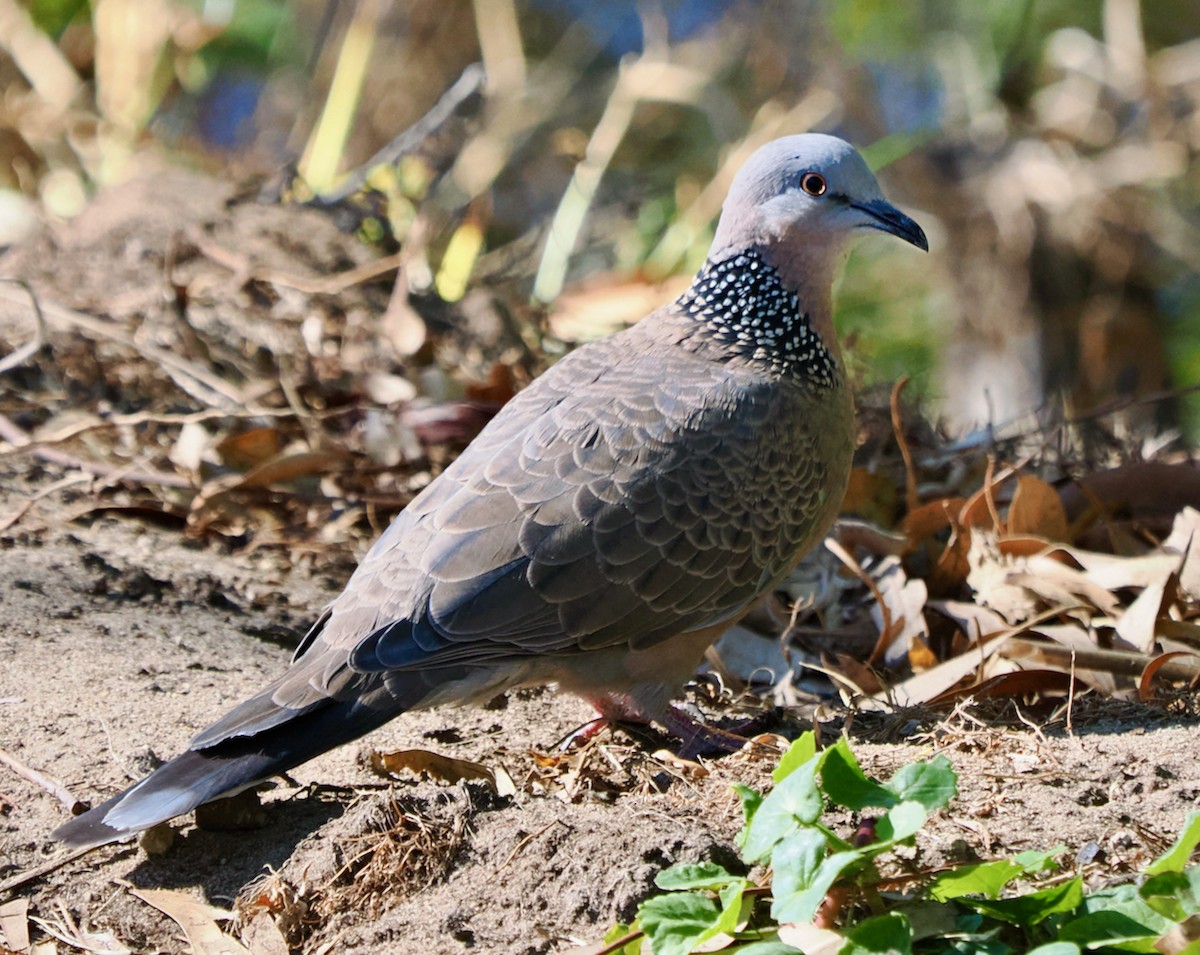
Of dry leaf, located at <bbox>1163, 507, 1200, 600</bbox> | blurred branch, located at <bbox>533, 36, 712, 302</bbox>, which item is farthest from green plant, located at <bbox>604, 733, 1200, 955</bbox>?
blurred branch, located at <bbox>533, 36, 712, 302</bbox>

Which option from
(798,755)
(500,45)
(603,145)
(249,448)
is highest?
(500,45)

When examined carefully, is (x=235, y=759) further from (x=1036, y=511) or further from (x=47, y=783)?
(x=1036, y=511)

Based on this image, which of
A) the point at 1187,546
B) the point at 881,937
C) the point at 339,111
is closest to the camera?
the point at 881,937

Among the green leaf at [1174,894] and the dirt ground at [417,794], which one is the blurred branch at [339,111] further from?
the green leaf at [1174,894]

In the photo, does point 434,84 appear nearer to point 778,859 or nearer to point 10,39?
point 10,39

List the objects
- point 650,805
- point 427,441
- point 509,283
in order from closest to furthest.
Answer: point 650,805
point 427,441
point 509,283

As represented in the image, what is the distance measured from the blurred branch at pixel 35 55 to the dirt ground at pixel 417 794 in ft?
13.8

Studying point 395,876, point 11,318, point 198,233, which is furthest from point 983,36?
point 395,876

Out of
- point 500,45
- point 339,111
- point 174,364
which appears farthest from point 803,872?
point 500,45

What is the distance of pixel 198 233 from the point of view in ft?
18.1

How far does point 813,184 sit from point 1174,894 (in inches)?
82.3

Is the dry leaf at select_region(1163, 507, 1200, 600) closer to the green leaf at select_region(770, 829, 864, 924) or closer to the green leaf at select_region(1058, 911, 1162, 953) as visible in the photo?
the green leaf at select_region(1058, 911, 1162, 953)

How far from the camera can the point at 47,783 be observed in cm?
283

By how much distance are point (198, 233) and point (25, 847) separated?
3336 mm
